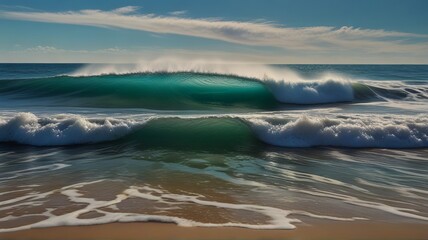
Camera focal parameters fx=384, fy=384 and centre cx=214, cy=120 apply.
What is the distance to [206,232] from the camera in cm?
364

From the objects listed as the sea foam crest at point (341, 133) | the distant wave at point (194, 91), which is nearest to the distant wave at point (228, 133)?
the sea foam crest at point (341, 133)

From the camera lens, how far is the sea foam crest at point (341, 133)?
317 inches

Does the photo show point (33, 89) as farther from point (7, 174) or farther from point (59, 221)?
point (59, 221)

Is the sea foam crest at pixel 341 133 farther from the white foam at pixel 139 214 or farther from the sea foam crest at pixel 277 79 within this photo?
the sea foam crest at pixel 277 79

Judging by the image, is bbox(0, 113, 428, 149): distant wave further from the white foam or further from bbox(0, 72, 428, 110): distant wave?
bbox(0, 72, 428, 110): distant wave

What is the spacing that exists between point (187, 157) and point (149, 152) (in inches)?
35.3

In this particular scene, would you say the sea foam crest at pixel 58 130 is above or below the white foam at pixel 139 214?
above

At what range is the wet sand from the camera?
11.6 feet

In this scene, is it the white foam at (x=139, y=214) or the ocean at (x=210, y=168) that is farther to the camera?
the ocean at (x=210, y=168)

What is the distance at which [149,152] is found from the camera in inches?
293

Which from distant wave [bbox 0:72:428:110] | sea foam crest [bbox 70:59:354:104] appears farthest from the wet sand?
sea foam crest [bbox 70:59:354:104]

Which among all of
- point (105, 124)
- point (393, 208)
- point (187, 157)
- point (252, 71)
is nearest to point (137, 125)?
point (105, 124)

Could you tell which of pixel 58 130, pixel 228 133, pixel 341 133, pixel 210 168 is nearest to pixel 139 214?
pixel 210 168

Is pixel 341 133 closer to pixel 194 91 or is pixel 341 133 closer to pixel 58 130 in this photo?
pixel 58 130
